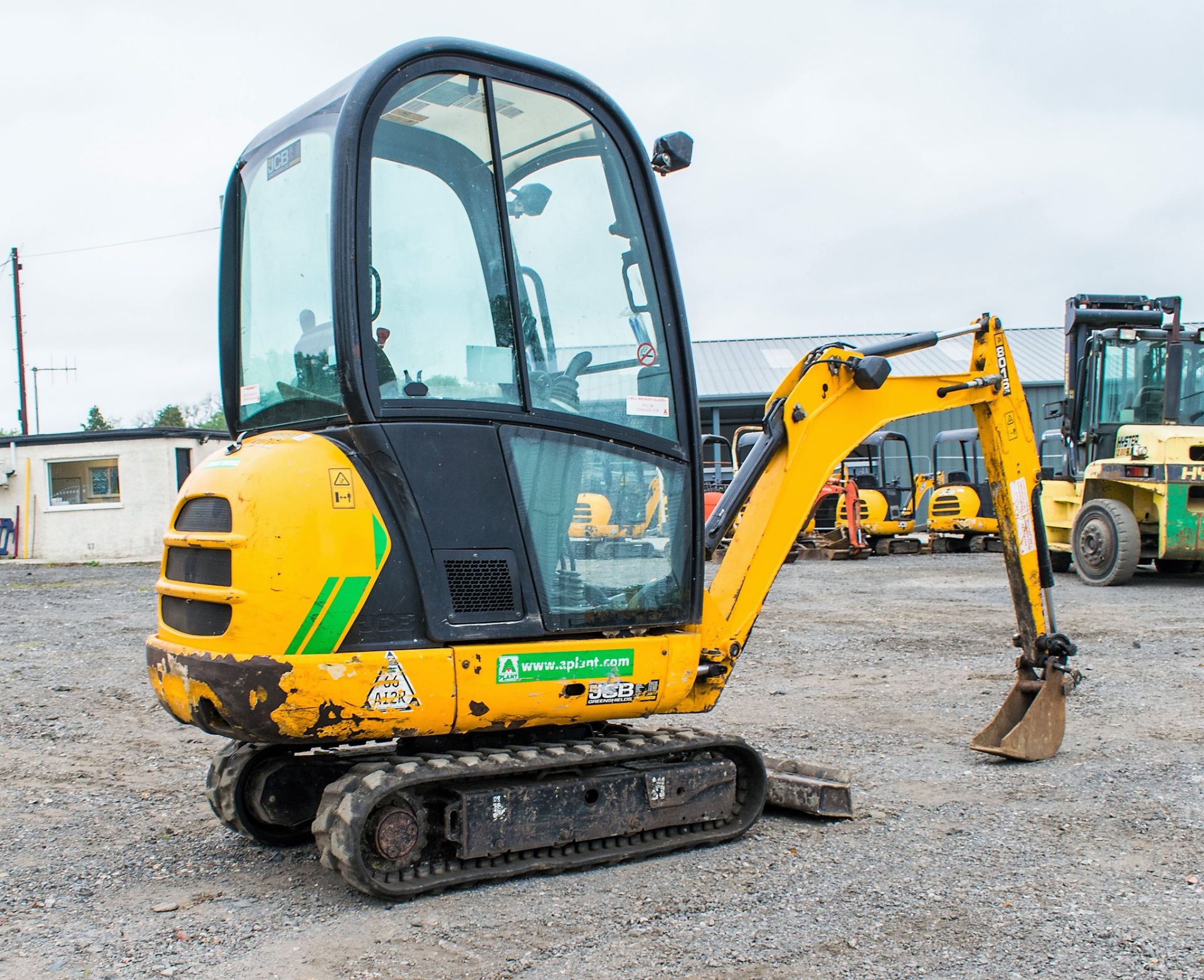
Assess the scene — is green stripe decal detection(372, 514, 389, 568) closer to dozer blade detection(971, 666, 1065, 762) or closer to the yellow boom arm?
the yellow boom arm

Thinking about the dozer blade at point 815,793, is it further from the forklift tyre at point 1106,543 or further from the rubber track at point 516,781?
the forklift tyre at point 1106,543

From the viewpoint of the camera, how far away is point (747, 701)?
24.2ft

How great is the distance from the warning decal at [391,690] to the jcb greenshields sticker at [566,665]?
328 millimetres

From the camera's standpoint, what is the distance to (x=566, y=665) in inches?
162

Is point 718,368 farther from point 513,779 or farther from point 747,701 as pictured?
point 513,779

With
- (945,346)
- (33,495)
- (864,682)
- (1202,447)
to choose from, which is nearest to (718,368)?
(945,346)

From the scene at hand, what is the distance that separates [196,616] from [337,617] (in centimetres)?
58

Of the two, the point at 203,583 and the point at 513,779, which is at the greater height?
the point at 203,583

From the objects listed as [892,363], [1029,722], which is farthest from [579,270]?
[892,363]

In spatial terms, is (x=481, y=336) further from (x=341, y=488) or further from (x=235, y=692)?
(x=235, y=692)

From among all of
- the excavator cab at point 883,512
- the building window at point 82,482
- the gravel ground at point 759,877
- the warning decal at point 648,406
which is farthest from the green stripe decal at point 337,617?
the building window at point 82,482

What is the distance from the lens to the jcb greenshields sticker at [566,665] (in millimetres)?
3986

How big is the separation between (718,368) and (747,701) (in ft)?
92.9

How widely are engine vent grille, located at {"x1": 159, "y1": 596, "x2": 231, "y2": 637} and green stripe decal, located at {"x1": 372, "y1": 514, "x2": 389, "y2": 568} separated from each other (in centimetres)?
50
